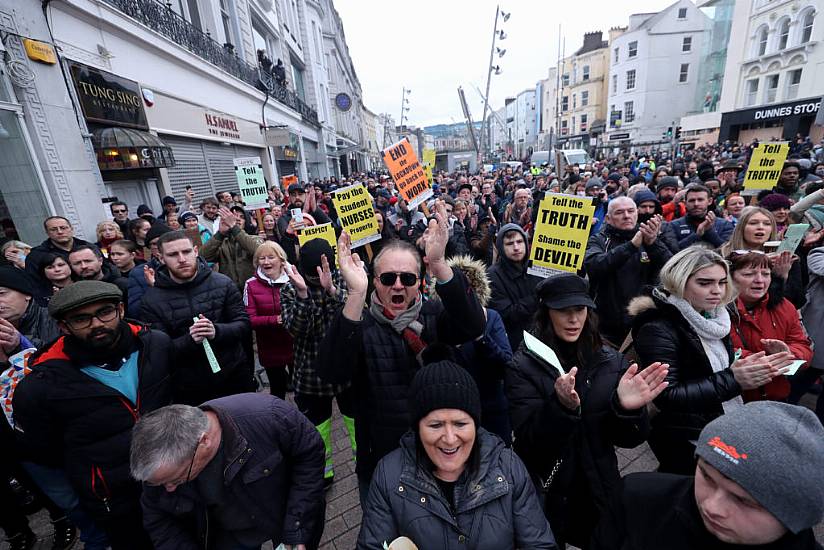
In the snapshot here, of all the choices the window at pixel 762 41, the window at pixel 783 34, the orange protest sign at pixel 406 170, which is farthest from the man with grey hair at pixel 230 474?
the window at pixel 762 41

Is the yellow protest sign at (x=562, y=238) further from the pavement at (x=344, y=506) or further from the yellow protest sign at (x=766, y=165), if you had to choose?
the yellow protest sign at (x=766, y=165)

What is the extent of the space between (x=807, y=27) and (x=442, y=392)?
124 ft

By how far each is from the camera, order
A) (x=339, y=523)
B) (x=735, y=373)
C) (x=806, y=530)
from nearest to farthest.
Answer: (x=806, y=530), (x=735, y=373), (x=339, y=523)

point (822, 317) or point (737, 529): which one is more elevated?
point (737, 529)

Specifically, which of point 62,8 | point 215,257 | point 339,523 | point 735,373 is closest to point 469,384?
point 735,373

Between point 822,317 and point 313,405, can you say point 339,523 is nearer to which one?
point 313,405

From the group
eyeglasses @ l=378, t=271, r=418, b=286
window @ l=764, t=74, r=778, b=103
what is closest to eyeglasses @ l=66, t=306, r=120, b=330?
eyeglasses @ l=378, t=271, r=418, b=286

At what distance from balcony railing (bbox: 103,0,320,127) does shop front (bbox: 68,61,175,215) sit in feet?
5.70

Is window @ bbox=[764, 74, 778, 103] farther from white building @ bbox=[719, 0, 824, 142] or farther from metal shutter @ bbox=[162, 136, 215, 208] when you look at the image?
metal shutter @ bbox=[162, 136, 215, 208]

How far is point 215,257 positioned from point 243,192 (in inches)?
87.2

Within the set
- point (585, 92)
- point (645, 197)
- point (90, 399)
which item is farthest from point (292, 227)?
point (585, 92)

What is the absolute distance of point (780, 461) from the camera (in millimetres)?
1051

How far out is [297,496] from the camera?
2162mm

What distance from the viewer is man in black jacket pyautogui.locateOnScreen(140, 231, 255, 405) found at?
3074 millimetres
